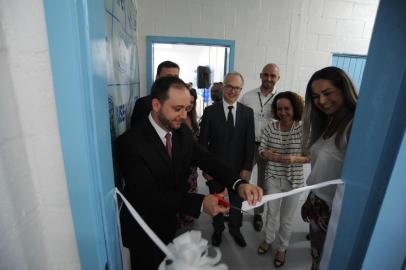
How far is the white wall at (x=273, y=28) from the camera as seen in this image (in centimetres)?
339

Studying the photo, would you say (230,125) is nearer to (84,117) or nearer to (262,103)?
(262,103)

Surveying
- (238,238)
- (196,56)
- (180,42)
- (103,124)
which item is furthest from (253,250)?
(196,56)

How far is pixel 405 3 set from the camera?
1.81 feet

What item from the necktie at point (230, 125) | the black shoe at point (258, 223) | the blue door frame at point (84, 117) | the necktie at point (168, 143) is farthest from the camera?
the black shoe at point (258, 223)

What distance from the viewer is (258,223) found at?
2414 mm

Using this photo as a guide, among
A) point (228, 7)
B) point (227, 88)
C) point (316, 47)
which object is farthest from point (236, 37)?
point (227, 88)

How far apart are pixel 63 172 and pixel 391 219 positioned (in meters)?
0.88

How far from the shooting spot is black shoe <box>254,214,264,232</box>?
239 centimetres

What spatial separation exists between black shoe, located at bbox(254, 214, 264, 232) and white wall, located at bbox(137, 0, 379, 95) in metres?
2.15

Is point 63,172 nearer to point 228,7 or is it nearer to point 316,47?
point 228,7

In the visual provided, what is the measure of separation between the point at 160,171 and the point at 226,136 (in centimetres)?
104

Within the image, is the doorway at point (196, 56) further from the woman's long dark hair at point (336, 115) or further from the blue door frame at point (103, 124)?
the blue door frame at point (103, 124)

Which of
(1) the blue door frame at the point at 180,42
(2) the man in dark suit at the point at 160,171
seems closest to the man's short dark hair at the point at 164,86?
(2) the man in dark suit at the point at 160,171

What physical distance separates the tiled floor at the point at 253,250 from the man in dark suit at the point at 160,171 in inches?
36.3
